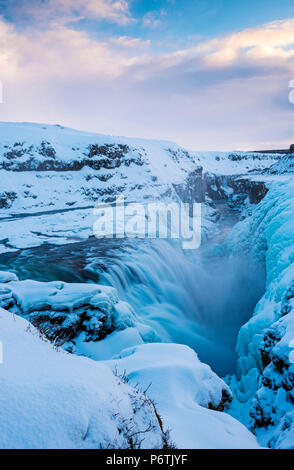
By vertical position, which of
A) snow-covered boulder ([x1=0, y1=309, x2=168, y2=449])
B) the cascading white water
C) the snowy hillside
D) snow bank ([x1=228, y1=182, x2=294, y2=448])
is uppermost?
the snowy hillside

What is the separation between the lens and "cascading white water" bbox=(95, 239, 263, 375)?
11.8 meters

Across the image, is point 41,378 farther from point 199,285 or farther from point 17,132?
point 17,132

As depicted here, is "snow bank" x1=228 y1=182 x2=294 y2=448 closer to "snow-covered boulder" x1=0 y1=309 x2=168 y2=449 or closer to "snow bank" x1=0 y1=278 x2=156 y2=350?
"snow-covered boulder" x1=0 y1=309 x2=168 y2=449

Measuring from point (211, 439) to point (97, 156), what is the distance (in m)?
50.6

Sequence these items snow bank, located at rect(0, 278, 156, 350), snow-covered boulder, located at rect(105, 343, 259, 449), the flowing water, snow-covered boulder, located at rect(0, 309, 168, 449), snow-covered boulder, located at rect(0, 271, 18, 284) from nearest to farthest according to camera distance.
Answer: snow-covered boulder, located at rect(0, 309, 168, 449) → snow-covered boulder, located at rect(105, 343, 259, 449) → snow bank, located at rect(0, 278, 156, 350) → snow-covered boulder, located at rect(0, 271, 18, 284) → the flowing water

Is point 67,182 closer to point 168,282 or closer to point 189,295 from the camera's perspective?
point 168,282

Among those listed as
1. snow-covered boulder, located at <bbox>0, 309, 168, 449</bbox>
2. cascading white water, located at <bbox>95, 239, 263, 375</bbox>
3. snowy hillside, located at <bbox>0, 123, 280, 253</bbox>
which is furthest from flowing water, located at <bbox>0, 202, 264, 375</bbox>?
snow-covered boulder, located at <bbox>0, 309, 168, 449</bbox>

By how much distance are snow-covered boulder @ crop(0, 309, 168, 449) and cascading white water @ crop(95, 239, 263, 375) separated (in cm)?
880

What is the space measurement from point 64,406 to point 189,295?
1482 centimetres

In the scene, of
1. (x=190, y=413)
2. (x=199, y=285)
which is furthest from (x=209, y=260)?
(x=190, y=413)

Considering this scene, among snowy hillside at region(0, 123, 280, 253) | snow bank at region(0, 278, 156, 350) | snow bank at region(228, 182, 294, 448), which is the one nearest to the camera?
snow bank at region(228, 182, 294, 448)

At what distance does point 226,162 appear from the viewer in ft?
356

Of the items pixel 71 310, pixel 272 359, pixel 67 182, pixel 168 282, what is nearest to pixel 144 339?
pixel 71 310

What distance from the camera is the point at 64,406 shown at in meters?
2.14
